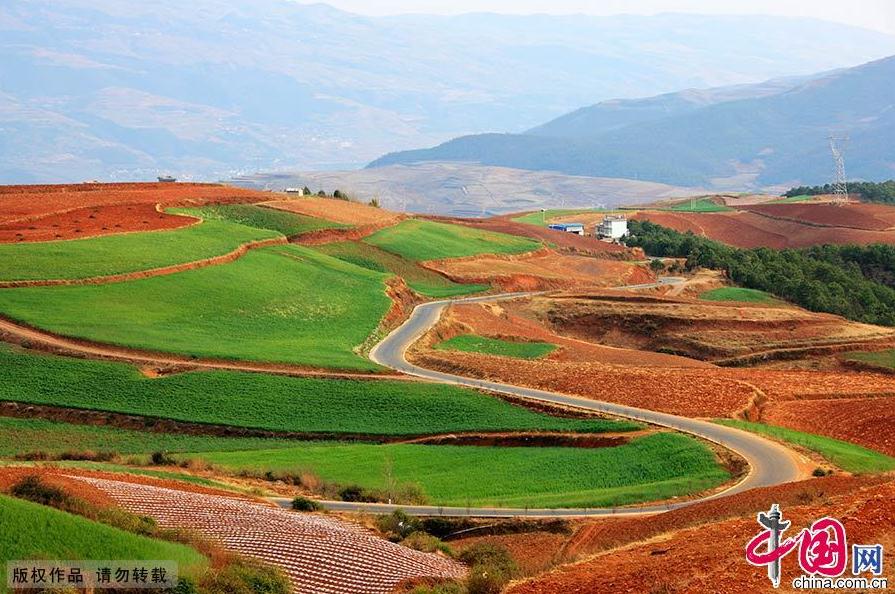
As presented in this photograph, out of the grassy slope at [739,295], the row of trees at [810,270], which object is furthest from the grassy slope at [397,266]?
the row of trees at [810,270]

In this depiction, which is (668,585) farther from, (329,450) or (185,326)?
(185,326)

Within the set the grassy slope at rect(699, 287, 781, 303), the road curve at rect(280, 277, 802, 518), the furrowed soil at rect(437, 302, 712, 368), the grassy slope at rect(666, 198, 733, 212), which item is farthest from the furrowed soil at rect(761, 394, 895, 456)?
the grassy slope at rect(666, 198, 733, 212)

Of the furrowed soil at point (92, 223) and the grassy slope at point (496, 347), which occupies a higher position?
the furrowed soil at point (92, 223)

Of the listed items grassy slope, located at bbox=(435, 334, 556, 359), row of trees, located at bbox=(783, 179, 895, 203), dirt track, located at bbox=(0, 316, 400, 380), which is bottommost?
grassy slope, located at bbox=(435, 334, 556, 359)

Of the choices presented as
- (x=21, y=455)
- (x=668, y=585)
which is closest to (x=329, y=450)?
(x=21, y=455)

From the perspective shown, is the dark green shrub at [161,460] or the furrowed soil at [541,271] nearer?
the dark green shrub at [161,460]

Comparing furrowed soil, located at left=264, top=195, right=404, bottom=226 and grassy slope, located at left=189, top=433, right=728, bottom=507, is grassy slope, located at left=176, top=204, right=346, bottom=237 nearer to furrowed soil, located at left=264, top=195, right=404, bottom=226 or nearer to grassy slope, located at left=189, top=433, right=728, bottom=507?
furrowed soil, located at left=264, top=195, right=404, bottom=226

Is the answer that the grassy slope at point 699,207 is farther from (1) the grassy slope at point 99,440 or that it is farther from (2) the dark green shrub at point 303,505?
(2) the dark green shrub at point 303,505
